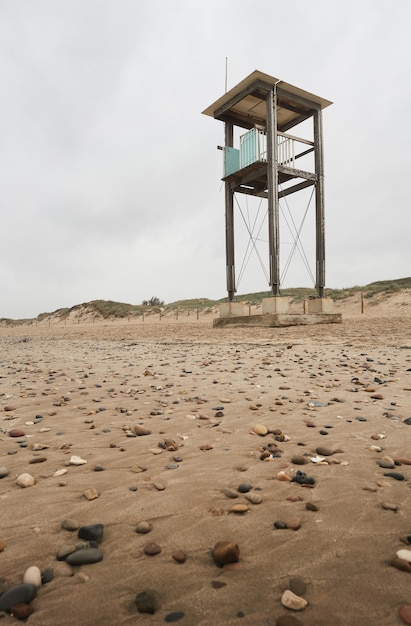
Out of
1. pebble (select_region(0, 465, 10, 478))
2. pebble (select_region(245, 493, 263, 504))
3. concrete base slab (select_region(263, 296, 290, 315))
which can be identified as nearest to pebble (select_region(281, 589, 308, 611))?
pebble (select_region(245, 493, 263, 504))

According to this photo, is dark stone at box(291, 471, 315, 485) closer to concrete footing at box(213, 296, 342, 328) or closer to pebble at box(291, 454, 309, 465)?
pebble at box(291, 454, 309, 465)

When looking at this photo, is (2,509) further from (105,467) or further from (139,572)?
(139,572)

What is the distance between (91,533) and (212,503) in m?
0.65

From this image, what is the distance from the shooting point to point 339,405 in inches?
156

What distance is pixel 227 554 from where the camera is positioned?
1.56 m

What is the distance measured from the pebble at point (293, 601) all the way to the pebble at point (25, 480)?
5.45 feet

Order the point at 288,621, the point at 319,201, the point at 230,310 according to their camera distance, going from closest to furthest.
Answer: the point at 288,621 < the point at 319,201 < the point at 230,310

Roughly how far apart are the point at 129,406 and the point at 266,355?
4138mm

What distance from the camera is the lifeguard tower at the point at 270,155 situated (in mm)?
15328

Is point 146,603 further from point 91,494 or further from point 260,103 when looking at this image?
point 260,103

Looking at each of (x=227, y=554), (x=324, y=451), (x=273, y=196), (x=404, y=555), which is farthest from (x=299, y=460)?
(x=273, y=196)

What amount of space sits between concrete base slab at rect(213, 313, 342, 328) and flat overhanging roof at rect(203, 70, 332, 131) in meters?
9.24

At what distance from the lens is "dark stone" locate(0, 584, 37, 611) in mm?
1330

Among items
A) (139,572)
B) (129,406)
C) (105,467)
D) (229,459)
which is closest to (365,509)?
(229,459)
